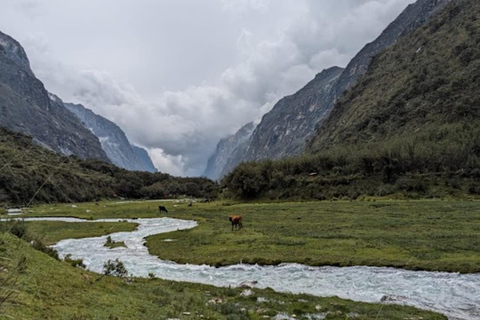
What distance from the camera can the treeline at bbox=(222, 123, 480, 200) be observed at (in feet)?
273

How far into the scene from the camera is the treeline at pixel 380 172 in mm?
83250

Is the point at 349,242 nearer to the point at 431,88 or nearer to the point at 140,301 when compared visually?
the point at 140,301

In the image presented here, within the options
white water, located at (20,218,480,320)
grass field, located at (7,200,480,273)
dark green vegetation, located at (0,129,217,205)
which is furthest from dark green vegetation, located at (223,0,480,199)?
white water, located at (20,218,480,320)

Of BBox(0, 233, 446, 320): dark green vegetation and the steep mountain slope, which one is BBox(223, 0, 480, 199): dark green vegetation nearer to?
the steep mountain slope

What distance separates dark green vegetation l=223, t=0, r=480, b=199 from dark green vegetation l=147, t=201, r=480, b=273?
128 feet

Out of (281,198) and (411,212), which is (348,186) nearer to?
(281,198)

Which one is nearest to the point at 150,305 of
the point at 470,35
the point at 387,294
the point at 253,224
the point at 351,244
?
the point at 387,294

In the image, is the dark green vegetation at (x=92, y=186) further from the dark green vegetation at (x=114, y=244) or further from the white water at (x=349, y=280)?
the white water at (x=349, y=280)

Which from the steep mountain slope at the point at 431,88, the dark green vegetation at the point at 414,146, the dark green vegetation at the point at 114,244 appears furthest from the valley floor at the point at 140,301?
the steep mountain slope at the point at 431,88

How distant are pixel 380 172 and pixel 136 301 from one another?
89990 millimetres

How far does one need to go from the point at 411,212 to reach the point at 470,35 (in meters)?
138

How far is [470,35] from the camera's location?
504 ft

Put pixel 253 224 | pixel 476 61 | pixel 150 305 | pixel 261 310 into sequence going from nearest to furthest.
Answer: pixel 150 305 < pixel 261 310 < pixel 253 224 < pixel 476 61

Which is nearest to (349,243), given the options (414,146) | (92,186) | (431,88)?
(414,146)
